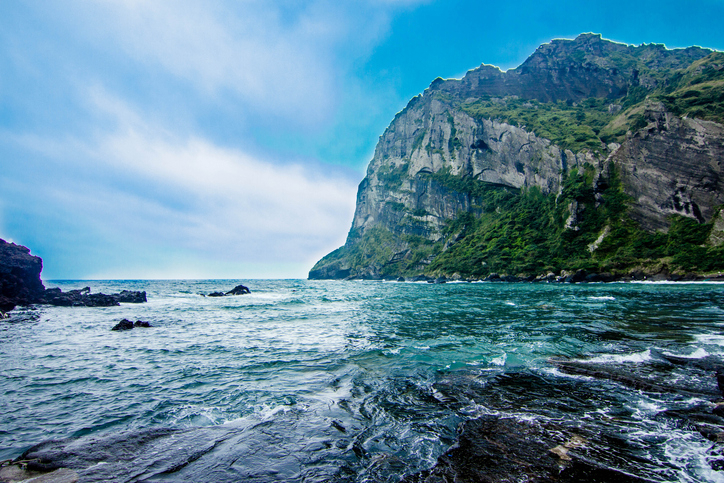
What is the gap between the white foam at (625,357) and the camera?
442 inches

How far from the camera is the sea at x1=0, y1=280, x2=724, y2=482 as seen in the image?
5.58 meters

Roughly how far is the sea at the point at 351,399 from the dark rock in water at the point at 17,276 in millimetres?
31821

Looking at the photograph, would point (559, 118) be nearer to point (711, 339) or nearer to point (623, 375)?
point (711, 339)

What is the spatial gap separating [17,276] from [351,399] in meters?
57.9

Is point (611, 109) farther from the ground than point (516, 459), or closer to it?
farther from the ground

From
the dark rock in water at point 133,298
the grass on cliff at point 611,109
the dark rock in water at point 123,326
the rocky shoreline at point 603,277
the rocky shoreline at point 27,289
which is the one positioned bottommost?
the rocky shoreline at point 603,277

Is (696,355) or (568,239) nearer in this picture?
(696,355)

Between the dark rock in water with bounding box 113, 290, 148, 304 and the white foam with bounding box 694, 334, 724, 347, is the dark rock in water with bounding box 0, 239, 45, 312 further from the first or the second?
the white foam with bounding box 694, 334, 724, 347

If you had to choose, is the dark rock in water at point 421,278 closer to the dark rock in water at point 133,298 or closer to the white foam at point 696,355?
the dark rock in water at point 133,298

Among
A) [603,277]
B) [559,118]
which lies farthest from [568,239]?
[559,118]

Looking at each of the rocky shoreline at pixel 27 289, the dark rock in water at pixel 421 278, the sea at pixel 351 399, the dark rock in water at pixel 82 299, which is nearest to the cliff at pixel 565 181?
the dark rock in water at pixel 421 278

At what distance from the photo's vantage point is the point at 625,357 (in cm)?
1160

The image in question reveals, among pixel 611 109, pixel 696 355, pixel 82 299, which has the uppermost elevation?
pixel 611 109

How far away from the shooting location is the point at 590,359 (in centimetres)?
1167
